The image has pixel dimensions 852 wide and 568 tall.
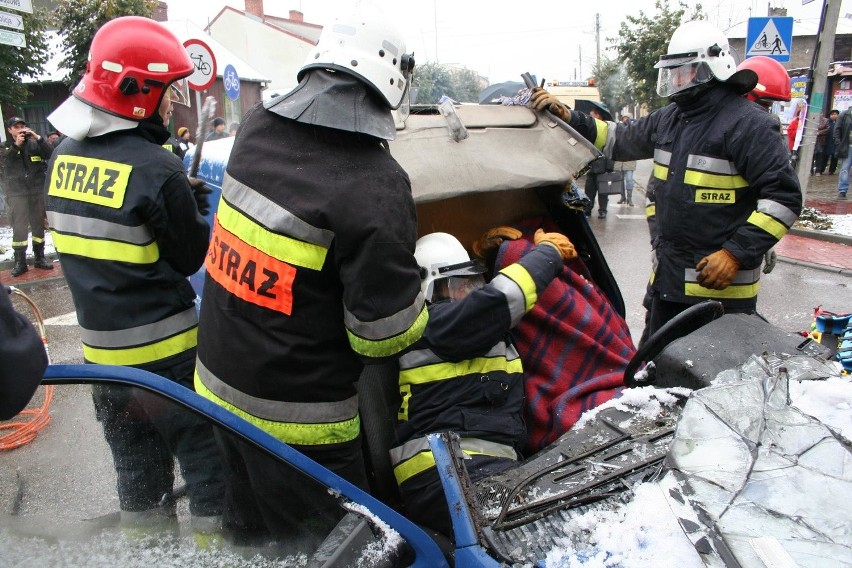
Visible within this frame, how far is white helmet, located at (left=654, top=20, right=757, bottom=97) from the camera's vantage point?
3.13 meters

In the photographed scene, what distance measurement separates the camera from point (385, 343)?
169cm

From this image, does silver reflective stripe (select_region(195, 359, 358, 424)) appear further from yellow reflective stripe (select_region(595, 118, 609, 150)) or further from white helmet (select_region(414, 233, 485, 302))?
yellow reflective stripe (select_region(595, 118, 609, 150))

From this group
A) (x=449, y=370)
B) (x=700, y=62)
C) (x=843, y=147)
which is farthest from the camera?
(x=843, y=147)

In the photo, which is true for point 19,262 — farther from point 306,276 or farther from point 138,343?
point 306,276

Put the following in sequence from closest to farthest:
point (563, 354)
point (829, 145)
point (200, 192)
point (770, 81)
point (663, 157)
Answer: point (563, 354) → point (200, 192) → point (663, 157) → point (770, 81) → point (829, 145)

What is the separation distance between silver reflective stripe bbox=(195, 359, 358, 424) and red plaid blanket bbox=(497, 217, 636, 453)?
0.93m

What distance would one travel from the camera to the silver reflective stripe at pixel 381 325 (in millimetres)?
1658

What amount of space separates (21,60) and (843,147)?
670 inches

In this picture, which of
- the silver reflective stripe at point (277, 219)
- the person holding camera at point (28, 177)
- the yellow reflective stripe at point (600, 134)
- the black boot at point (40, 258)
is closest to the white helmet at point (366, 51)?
the silver reflective stripe at point (277, 219)

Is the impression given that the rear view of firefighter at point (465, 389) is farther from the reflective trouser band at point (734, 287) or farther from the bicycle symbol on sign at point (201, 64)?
the bicycle symbol on sign at point (201, 64)

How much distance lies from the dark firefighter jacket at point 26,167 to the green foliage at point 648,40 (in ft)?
57.7

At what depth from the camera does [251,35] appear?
1411 inches

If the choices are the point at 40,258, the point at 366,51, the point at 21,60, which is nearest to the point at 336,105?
the point at 366,51

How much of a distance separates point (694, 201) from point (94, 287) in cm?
264
